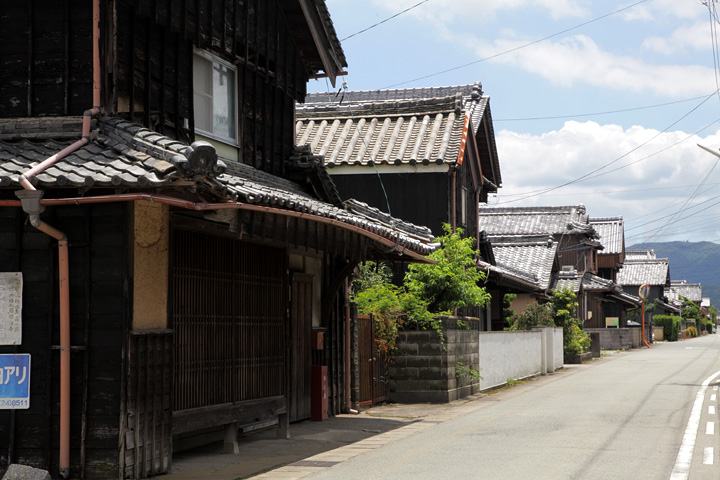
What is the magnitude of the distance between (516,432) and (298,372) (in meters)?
4.00

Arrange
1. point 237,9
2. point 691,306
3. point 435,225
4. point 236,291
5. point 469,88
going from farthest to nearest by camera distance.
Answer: point 691,306, point 469,88, point 435,225, point 237,9, point 236,291

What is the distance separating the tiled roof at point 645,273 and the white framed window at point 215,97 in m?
85.3

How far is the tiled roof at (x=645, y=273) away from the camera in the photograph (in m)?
93.4

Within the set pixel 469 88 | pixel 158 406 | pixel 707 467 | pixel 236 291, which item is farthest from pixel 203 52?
pixel 469 88

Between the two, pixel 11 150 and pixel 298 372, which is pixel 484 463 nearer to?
pixel 298 372

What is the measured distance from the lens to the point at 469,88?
34.1 m

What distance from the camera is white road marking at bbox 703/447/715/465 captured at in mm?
10803

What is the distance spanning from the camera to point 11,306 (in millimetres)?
9836

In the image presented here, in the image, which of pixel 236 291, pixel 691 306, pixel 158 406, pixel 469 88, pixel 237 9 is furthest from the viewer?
pixel 691 306

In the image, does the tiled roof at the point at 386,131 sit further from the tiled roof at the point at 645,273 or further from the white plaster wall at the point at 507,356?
the tiled roof at the point at 645,273

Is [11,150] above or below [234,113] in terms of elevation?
below

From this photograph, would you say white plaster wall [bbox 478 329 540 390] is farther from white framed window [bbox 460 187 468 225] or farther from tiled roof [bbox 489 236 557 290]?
tiled roof [bbox 489 236 557 290]

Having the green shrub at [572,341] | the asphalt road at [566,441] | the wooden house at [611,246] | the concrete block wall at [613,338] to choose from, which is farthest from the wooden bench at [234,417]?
the wooden house at [611,246]

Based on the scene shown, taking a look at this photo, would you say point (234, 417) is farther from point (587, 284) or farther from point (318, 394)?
point (587, 284)
